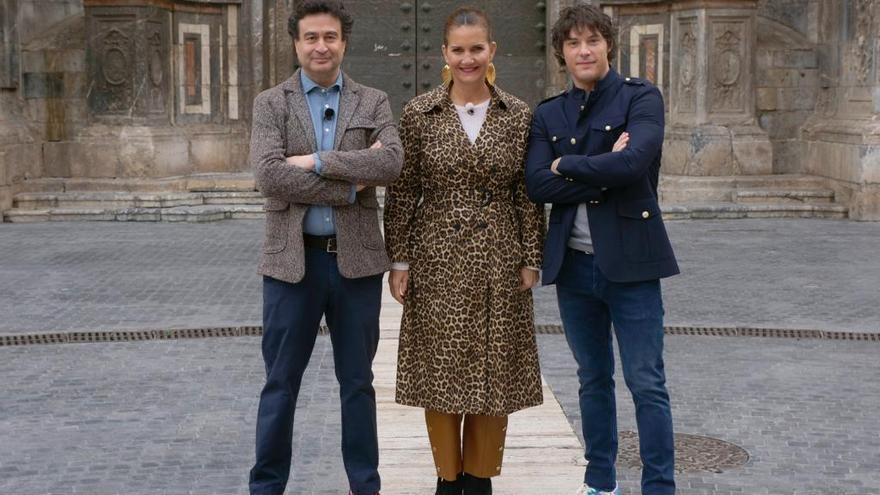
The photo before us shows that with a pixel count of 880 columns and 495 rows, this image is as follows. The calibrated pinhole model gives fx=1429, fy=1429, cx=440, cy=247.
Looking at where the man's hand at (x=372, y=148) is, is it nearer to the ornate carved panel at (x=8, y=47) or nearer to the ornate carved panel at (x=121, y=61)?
the ornate carved panel at (x=121, y=61)

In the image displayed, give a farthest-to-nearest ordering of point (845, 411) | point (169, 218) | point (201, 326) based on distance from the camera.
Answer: point (169, 218) → point (201, 326) → point (845, 411)

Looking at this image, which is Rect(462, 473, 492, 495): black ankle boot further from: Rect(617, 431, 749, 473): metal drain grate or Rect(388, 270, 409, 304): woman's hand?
Rect(617, 431, 749, 473): metal drain grate

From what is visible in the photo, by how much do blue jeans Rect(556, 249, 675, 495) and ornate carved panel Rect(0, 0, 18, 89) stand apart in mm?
11887

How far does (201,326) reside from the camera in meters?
8.61

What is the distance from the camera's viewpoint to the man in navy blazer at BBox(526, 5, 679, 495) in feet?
15.4

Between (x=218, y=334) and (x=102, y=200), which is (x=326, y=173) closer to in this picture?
(x=218, y=334)

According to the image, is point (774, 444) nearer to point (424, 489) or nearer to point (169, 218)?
point (424, 489)

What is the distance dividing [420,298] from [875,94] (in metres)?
11.0

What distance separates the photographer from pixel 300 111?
4727mm

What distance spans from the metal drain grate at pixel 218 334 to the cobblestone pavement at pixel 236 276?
12cm

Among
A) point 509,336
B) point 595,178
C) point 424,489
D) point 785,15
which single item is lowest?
point 424,489

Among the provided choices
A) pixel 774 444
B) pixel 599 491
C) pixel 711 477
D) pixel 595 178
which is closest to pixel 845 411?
pixel 774 444

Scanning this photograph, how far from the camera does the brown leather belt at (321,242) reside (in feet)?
15.4


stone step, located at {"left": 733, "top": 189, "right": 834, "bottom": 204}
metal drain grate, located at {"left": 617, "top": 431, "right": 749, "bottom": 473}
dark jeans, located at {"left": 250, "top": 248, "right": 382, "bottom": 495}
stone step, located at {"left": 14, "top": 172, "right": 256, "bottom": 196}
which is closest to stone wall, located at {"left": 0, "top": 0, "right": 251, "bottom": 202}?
stone step, located at {"left": 14, "top": 172, "right": 256, "bottom": 196}
